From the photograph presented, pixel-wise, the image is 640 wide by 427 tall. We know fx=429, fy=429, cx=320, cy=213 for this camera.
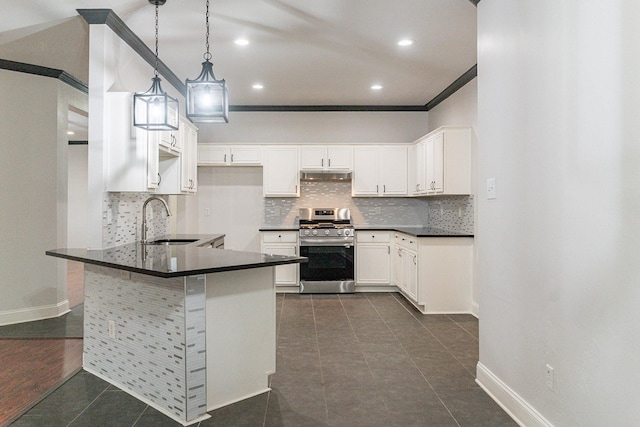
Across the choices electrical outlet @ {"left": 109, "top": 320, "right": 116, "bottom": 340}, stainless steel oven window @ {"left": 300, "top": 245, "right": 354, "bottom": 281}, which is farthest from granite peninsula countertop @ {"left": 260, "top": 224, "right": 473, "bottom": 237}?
electrical outlet @ {"left": 109, "top": 320, "right": 116, "bottom": 340}

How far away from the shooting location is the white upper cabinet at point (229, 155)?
6.21 m

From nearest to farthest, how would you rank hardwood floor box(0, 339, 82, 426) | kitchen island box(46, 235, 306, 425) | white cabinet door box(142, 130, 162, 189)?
kitchen island box(46, 235, 306, 425) < hardwood floor box(0, 339, 82, 426) < white cabinet door box(142, 130, 162, 189)

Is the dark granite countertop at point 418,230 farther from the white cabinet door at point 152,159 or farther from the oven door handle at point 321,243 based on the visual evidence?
the white cabinet door at point 152,159

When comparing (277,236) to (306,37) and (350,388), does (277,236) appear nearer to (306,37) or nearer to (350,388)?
(306,37)

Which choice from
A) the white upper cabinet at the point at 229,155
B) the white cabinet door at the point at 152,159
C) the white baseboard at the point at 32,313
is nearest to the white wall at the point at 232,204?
the white upper cabinet at the point at 229,155

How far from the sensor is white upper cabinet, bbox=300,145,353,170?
6.22m

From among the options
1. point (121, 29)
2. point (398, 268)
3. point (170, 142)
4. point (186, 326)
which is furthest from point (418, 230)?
point (121, 29)

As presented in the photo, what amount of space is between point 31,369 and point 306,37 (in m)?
3.53

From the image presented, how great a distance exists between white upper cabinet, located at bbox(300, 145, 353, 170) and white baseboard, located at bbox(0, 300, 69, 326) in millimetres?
3480

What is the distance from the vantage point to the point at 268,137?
6.53 meters

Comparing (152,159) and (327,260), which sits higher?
(152,159)

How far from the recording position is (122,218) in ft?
12.5

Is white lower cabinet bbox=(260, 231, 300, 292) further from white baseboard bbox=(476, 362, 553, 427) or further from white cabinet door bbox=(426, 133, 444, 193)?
white baseboard bbox=(476, 362, 553, 427)

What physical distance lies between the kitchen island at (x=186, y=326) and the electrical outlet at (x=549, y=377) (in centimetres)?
145
